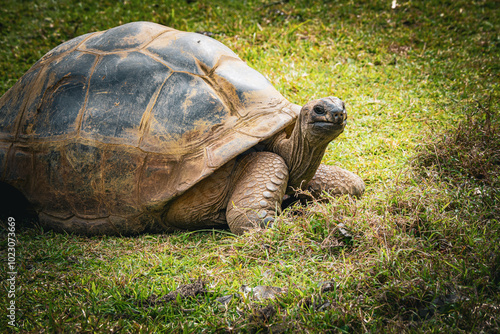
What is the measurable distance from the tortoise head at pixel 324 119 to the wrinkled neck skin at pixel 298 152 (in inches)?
2.0

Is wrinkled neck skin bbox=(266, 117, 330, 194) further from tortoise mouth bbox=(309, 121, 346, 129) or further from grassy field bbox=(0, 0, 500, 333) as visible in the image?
grassy field bbox=(0, 0, 500, 333)

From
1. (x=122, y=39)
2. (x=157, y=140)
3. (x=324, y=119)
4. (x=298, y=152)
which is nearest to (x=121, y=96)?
(x=157, y=140)

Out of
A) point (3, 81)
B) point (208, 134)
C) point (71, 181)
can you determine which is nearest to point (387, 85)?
point (208, 134)

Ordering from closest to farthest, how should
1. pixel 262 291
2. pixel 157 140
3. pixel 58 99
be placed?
Result: 1. pixel 262 291
2. pixel 157 140
3. pixel 58 99

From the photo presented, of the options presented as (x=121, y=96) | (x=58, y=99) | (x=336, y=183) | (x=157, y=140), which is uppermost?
(x=121, y=96)

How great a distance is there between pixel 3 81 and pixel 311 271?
210 inches

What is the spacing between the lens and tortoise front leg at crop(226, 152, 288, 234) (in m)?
2.89

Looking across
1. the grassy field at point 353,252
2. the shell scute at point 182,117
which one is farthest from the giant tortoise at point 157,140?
the grassy field at point 353,252

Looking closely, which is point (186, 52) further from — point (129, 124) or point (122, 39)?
point (129, 124)

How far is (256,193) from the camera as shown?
2.94 metres

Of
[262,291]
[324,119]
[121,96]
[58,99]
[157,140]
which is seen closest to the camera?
[262,291]

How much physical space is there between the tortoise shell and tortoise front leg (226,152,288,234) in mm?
219

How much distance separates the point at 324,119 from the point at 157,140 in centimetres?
122

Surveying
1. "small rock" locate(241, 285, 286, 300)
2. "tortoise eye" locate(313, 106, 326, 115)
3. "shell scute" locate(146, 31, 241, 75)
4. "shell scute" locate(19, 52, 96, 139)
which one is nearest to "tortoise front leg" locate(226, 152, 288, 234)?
"tortoise eye" locate(313, 106, 326, 115)
